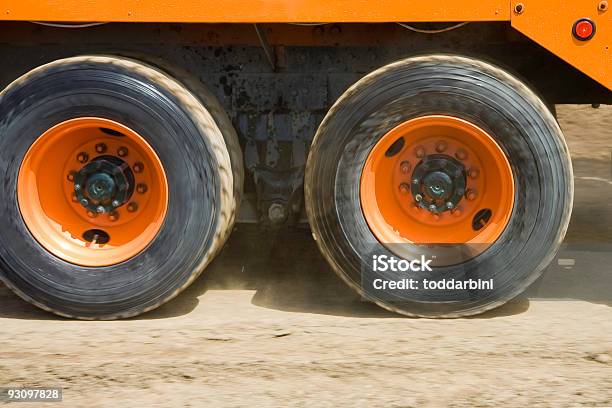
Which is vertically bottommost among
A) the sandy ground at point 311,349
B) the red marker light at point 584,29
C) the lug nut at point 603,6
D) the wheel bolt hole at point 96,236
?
the sandy ground at point 311,349

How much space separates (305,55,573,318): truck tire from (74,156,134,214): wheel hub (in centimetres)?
87

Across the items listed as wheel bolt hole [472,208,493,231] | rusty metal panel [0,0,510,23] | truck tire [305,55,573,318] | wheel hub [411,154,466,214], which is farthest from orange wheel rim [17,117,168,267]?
wheel bolt hole [472,208,493,231]

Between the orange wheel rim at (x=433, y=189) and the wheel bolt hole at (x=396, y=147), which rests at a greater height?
the wheel bolt hole at (x=396, y=147)

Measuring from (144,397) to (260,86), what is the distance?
2.00 meters

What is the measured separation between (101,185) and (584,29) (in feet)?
7.31

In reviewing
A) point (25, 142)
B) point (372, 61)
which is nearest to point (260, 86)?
point (372, 61)

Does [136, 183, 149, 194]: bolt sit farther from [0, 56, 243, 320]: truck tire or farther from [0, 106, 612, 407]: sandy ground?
[0, 106, 612, 407]: sandy ground

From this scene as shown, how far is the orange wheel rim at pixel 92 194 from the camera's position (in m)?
5.32

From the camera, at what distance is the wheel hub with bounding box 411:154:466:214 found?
17.4 feet

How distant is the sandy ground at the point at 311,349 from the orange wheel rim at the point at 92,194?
0.36m

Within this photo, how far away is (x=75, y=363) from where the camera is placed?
15.3 feet

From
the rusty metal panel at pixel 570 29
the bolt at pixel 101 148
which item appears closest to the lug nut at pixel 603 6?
the rusty metal panel at pixel 570 29

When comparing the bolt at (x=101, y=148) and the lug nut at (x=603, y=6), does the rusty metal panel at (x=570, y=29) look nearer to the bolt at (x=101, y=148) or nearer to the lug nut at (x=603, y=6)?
the lug nut at (x=603, y=6)

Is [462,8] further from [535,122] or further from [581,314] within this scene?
[581,314]
